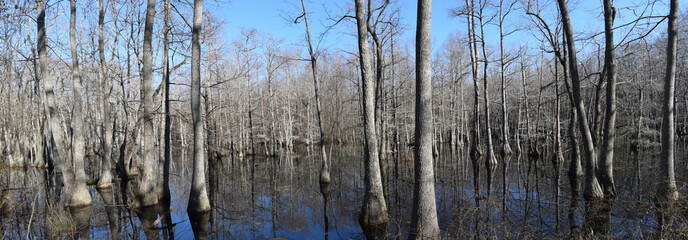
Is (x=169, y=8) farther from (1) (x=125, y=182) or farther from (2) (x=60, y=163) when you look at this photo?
(1) (x=125, y=182)

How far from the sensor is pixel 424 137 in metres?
5.21

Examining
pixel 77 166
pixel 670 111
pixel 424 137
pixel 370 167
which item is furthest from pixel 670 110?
pixel 77 166

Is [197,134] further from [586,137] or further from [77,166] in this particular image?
[586,137]

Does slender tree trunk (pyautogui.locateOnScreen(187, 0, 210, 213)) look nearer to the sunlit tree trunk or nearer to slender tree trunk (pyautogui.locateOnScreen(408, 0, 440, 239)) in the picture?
the sunlit tree trunk

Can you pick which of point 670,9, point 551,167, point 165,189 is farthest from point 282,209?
point 551,167

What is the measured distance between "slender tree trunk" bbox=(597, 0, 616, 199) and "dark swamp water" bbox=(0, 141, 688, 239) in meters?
0.45

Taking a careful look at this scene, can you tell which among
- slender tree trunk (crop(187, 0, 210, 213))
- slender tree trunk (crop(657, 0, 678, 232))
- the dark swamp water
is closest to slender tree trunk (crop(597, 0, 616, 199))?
the dark swamp water

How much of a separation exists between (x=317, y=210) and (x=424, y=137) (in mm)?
4543

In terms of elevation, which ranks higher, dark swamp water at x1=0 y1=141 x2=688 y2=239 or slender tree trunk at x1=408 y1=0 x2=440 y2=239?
slender tree trunk at x1=408 y1=0 x2=440 y2=239

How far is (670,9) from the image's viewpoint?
759cm

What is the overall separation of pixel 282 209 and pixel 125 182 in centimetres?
921

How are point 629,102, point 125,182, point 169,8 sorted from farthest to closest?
1. point 629,102
2. point 125,182
3. point 169,8

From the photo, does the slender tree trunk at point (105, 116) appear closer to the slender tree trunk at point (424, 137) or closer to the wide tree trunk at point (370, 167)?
the wide tree trunk at point (370, 167)

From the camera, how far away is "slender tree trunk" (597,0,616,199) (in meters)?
8.28
